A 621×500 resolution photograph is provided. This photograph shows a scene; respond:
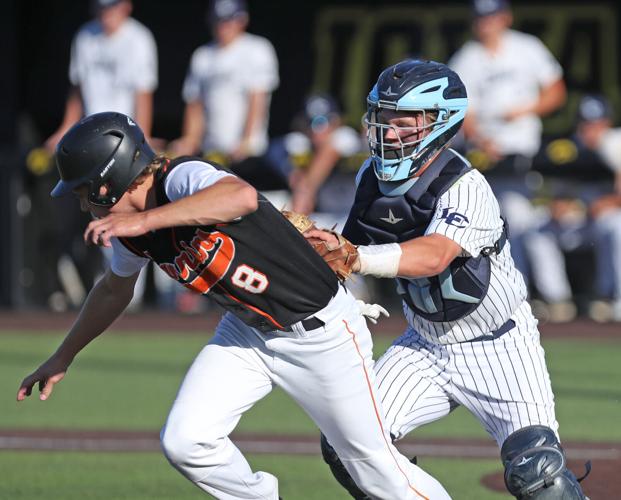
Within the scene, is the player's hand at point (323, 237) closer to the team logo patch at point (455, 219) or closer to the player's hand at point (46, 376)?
the team logo patch at point (455, 219)

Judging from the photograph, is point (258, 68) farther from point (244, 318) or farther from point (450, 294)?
point (244, 318)

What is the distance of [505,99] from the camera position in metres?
12.4

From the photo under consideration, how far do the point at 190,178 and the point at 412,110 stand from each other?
98cm

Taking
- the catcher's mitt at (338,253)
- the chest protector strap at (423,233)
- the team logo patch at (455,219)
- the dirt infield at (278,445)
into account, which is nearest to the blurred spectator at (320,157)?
the dirt infield at (278,445)

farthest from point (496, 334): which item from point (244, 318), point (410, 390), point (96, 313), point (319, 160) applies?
point (319, 160)

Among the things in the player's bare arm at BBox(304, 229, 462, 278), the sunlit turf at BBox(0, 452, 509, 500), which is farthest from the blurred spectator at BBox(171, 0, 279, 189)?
the player's bare arm at BBox(304, 229, 462, 278)

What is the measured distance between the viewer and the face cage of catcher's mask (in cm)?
497

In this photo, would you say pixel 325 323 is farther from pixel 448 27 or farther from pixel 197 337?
pixel 448 27

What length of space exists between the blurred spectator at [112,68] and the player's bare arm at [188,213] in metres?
8.18

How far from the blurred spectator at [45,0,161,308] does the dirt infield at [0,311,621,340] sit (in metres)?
1.89

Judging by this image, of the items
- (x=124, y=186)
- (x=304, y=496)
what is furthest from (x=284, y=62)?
(x=124, y=186)

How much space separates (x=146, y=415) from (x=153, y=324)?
4671mm

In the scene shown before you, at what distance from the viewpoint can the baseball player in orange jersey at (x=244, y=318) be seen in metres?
4.59

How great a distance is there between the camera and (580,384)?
30.9 ft
